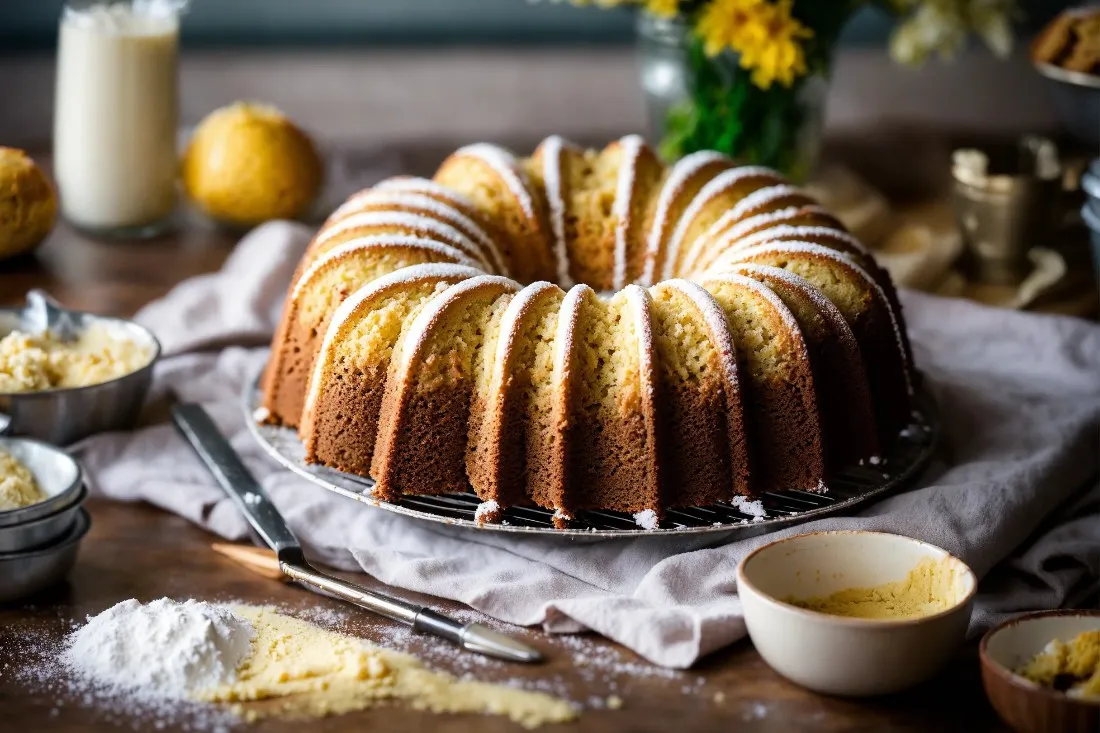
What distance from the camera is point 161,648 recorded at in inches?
56.5

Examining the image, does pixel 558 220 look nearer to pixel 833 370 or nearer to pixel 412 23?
pixel 833 370

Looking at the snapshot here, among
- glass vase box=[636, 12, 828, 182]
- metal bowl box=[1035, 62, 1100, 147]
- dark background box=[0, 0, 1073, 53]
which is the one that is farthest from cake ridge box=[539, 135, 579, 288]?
dark background box=[0, 0, 1073, 53]

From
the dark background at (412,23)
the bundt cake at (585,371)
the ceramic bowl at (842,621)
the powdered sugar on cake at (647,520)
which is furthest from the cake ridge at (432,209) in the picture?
the dark background at (412,23)

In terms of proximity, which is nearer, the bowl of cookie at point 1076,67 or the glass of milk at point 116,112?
the bowl of cookie at point 1076,67

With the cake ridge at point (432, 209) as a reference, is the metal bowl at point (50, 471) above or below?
below

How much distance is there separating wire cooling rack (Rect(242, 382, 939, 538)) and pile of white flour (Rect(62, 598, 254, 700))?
0.93 feet

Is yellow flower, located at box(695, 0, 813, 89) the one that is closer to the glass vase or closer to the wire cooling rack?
the glass vase

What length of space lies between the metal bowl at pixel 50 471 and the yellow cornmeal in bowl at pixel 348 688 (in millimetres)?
289

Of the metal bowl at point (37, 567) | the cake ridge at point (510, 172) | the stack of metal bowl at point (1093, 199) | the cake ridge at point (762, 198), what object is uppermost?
the stack of metal bowl at point (1093, 199)

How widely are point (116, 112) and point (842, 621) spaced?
1.95 metres

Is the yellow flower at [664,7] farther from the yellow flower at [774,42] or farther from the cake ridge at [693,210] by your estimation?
the cake ridge at [693,210]

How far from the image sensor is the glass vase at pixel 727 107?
2.59 metres

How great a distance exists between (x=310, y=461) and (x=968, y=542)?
0.82 metres

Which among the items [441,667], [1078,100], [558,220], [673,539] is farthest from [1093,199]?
[441,667]
